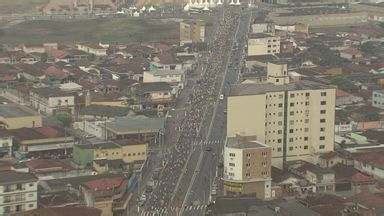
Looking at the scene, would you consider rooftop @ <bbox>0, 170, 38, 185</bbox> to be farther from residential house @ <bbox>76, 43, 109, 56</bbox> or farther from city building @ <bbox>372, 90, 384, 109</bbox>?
residential house @ <bbox>76, 43, 109, 56</bbox>

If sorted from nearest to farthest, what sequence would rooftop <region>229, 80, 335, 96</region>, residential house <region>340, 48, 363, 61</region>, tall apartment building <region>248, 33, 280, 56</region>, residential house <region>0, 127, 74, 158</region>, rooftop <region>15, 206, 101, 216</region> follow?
rooftop <region>15, 206, 101, 216</region> → rooftop <region>229, 80, 335, 96</region> → residential house <region>0, 127, 74, 158</region> → tall apartment building <region>248, 33, 280, 56</region> → residential house <region>340, 48, 363, 61</region>

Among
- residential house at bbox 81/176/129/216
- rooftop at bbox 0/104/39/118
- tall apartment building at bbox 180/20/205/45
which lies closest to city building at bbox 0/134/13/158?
rooftop at bbox 0/104/39/118

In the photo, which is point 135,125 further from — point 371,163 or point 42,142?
point 371,163

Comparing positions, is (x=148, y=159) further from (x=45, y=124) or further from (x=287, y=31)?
(x=287, y=31)

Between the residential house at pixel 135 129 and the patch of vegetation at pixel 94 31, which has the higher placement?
the patch of vegetation at pixel 94 31

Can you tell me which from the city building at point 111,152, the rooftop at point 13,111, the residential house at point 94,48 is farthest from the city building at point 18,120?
the residential house at point 94,48

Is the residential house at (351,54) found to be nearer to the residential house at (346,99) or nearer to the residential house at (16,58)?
the residential house at (346,99)

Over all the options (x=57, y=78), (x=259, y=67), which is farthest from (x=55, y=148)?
(x=259, y=67)

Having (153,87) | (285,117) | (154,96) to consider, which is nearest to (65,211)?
(285,117)
